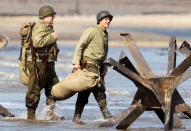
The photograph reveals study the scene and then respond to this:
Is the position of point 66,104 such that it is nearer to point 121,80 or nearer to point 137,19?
point 121,80

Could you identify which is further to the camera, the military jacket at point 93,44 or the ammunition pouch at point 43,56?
the ammunition pouch at point 43,56

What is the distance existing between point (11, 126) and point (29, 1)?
2915 inches

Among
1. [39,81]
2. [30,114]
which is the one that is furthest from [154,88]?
[30,114]

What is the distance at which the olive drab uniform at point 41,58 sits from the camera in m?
12.1

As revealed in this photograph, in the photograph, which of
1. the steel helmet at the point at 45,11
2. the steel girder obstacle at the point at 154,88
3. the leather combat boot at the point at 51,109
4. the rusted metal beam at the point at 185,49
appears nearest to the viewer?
the steel girder obstacle at the point at 154,88

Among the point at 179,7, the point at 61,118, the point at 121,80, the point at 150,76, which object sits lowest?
the point at 179,7

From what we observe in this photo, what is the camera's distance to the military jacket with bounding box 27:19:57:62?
39.8 feet

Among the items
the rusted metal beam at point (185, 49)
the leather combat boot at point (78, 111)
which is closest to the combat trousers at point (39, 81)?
the leather combat boot at point (78, 111)

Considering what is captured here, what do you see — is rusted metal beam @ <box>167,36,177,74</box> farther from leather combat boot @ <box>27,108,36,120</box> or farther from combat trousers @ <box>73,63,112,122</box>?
leather combat boot @ <box>27,108,36,120</box>

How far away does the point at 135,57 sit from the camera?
1105 cm

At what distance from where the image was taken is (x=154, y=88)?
10.7m

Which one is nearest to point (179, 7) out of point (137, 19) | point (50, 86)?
point (137, 19)

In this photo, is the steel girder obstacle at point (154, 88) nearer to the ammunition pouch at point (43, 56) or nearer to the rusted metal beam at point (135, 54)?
the rusted metal beam at point (135, 54)

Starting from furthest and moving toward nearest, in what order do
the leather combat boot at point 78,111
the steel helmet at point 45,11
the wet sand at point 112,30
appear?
the wet sand at point 112,30 → the leather combat boot at point 78,111 → the steel helmet at point 45,11
